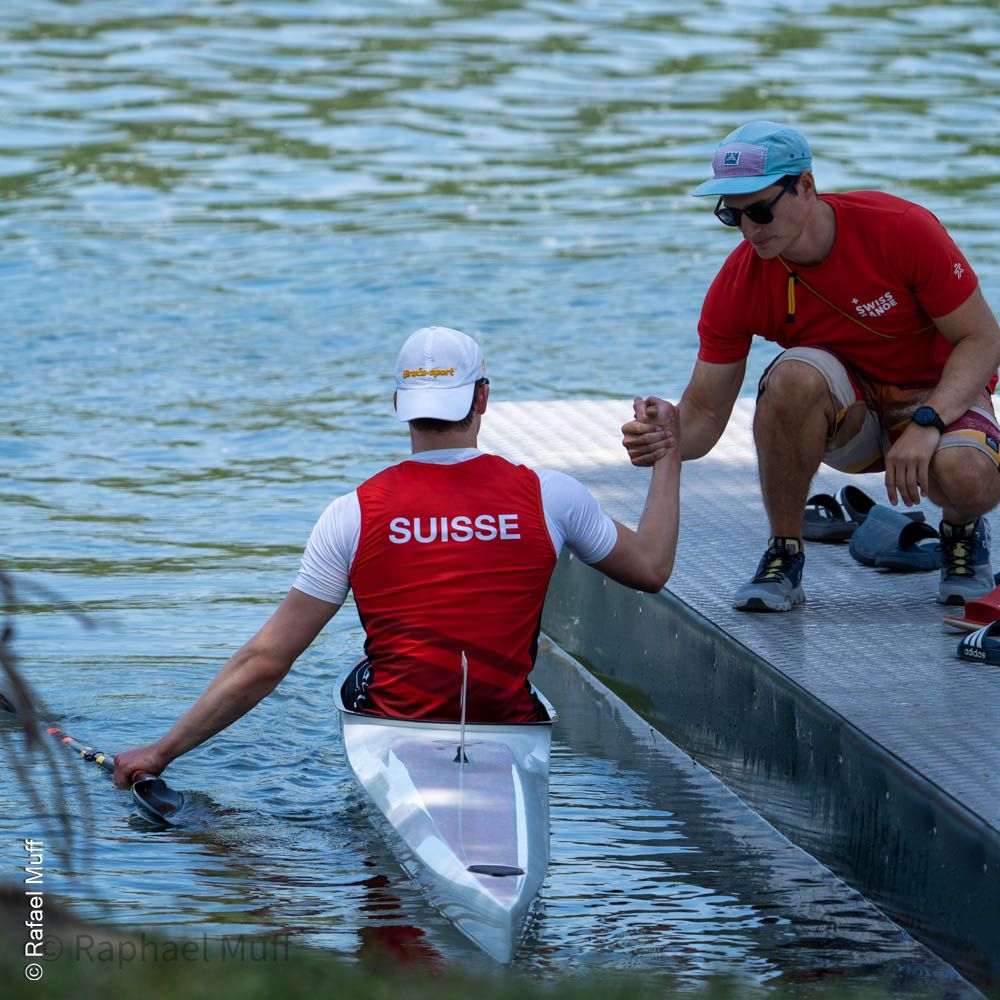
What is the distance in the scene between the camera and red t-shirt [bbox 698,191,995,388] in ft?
18.8

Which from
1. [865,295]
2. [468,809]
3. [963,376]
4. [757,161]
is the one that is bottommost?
[468,809]

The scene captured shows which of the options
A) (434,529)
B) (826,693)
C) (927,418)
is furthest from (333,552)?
(927,418)

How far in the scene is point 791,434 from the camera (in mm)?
5902

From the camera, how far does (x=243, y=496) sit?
9805mm

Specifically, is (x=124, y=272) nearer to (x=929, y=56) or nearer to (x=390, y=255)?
(x=390, y=255)

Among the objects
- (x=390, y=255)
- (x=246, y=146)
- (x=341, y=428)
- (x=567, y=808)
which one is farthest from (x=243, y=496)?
(x=246, y=146)

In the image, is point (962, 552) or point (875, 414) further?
point (875, 414)

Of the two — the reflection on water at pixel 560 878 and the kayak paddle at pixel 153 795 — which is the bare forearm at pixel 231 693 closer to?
the kayak paddle at pixel 153 795

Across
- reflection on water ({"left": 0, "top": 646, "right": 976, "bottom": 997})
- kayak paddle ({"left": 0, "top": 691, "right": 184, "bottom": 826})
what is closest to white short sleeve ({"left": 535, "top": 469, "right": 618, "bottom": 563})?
reflection on water ({"left": 0, "top": 646, "right": 976, "bottom": 997})

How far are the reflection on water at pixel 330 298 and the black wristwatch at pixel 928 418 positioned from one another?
→ 4.56 feet

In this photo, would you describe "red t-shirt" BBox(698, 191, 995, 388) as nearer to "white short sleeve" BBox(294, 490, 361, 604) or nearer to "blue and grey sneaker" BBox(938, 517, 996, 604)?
"blue and grey sneaker" BBox(938, 517, 996, 604)

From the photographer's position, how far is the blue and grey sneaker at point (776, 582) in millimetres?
6012

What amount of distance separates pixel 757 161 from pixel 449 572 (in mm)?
1694

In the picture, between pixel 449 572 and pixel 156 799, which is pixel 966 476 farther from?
pixel 156 799
